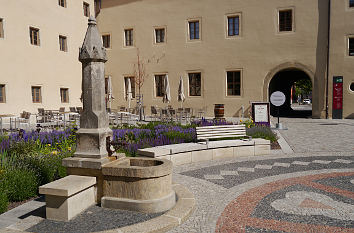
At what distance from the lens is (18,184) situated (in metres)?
4.64

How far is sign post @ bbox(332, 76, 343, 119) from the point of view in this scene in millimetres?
17703

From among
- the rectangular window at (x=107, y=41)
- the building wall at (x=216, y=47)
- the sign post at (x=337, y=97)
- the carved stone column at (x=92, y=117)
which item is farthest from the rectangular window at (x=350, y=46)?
the carved stone column at (x=92, y=117)

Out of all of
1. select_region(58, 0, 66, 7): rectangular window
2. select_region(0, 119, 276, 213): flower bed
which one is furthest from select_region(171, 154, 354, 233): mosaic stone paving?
select_region(58, 0, 66, 7): rectangular window

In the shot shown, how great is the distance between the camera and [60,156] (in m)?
5.88

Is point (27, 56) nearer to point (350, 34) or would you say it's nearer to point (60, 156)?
point (60, 156)

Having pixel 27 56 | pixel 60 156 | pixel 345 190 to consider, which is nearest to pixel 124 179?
pixel 60 156

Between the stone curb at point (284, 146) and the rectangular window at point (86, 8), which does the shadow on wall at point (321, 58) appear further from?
the rectangular window at point (86, 8)

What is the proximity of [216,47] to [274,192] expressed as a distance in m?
16.1

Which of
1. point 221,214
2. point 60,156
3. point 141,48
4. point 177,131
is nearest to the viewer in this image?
point 221,214

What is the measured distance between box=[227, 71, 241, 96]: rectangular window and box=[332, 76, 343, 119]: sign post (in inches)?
222

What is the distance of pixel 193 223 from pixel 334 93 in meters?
16.8

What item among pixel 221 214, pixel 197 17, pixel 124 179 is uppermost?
pixel 197 17

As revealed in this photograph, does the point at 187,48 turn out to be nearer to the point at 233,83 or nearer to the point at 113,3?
the point at 233,83

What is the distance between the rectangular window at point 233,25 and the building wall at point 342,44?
5.54 m
